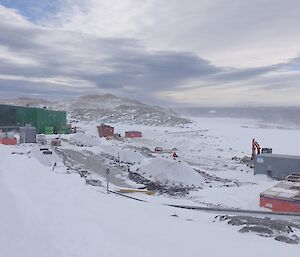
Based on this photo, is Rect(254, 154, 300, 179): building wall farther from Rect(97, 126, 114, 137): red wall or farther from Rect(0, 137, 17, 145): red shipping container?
Rect(97, 126, 114, 137): red wall

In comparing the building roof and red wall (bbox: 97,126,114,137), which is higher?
red wall (bbox: 97,126,114,137)

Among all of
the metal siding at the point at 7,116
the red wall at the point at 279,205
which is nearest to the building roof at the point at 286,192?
the red wall at the point at 279,205

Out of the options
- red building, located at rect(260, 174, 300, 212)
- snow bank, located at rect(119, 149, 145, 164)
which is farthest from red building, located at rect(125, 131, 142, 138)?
red building, located at rect(260, 174, 300, 212)

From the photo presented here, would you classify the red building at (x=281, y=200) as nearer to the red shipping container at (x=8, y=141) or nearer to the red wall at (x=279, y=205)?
the red wall at (x=279, y=205)

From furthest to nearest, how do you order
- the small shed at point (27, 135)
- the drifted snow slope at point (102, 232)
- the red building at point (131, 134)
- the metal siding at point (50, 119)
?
1. the red building at point (131, 134)
2. the metal siding at point (50, 119)
3. the small shed at point (27, 135)
4. the drifted snow slope at point (102, 232)

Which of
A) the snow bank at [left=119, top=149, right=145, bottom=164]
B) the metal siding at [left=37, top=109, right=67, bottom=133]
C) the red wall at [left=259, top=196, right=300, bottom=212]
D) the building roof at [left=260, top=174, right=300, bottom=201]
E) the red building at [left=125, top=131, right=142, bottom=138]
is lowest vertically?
the red wall at [left=259, top=196, right=300, bottom=212]

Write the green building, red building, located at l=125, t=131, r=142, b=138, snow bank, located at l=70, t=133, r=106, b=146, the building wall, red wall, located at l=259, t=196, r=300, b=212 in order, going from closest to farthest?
red wall, located at l=259, t=196, r=300, b=212 → the building wall → snow bank, located at l=70, t=133, r=106, b=146 → the green building → red building, located at l=125, t=131, r=142, b=138
